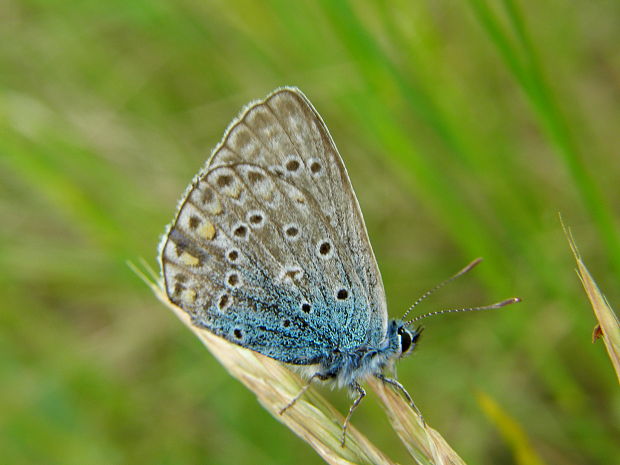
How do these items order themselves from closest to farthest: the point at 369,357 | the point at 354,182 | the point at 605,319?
1. the point at 605,319
2. the point at 369,357
3. the point at 354,182

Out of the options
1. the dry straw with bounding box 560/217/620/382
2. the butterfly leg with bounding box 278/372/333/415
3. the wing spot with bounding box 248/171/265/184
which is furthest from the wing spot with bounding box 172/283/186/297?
the dry straw with bounding box 560/217/620/382

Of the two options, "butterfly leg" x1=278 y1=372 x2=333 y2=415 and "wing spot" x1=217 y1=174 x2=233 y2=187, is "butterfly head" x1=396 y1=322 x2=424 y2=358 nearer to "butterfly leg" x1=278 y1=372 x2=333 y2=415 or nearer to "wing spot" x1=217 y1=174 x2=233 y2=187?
"butterfly leg" x1=278 y1=372 x2=333 y2=415

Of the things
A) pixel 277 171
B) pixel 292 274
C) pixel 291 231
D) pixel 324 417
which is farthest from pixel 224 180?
pixel 324 417

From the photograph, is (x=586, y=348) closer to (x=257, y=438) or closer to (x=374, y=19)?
(x=257, y=438)

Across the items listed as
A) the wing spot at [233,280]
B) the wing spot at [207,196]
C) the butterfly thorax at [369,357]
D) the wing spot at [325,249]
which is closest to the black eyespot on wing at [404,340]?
the butterfly thorax at [369,357]

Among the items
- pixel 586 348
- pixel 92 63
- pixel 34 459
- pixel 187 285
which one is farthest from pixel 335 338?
pixel 92 63

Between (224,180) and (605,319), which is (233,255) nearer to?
(224,180)
